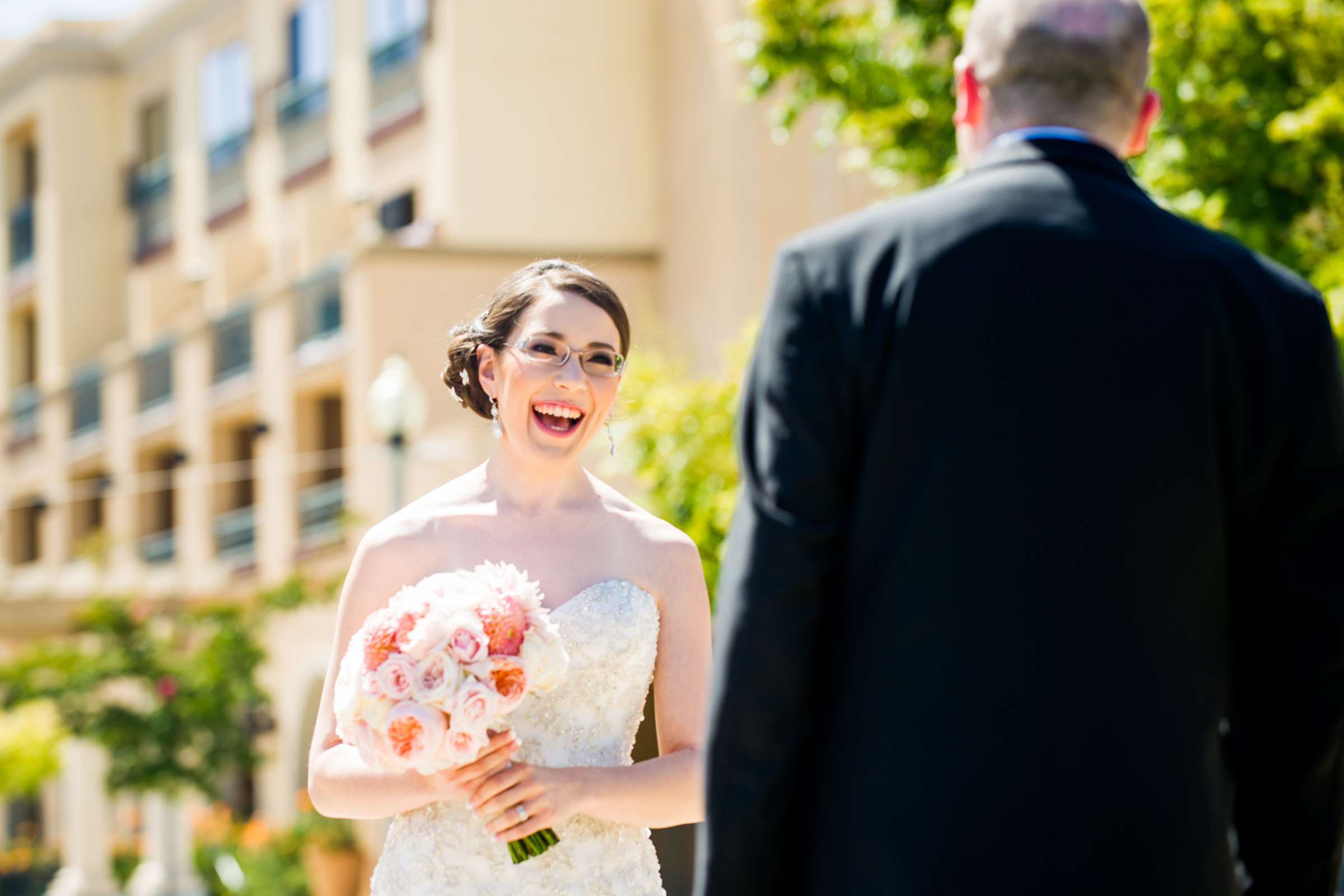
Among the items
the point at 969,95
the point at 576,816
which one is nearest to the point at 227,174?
the point at 576,816

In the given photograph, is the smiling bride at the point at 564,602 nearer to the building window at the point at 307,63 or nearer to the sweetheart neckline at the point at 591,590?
the sweetheart neckline at the point at 591,590

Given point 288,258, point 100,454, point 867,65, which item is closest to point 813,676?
point 867,65

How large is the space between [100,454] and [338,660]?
3205 centimetres

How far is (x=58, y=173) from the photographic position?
36688 mm

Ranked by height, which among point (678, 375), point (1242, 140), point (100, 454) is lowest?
point (100, 454)

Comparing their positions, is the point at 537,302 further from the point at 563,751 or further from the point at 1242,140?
the point at 1242,140

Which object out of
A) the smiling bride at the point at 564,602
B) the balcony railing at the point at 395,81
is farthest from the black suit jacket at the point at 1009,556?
the balcony railing at the point at 395,81

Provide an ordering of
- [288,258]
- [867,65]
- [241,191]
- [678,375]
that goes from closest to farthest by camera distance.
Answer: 1. [867,65]
2. [678,375]
3. [288,258]
4. [241,191]

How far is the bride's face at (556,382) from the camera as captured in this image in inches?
170

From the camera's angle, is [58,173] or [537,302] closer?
[537,302]

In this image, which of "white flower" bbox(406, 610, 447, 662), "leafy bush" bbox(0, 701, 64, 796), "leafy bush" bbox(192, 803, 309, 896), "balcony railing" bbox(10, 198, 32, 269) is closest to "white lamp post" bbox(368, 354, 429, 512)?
"leafy bush" bbox(192, 803, 309, 896)

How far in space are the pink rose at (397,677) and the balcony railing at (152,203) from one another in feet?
105

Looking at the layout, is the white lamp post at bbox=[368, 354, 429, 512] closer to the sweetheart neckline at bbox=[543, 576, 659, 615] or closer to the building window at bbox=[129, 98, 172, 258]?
the sweetheart neckline at bbox=[543, 576, 659, 615]

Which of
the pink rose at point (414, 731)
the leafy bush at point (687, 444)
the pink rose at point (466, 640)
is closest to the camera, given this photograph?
the pink rose at point (414, 731)
